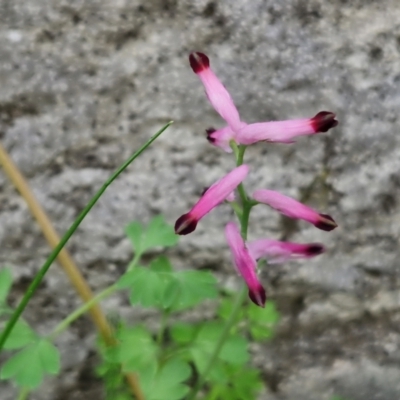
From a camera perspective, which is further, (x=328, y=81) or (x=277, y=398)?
(x=277, y=398)

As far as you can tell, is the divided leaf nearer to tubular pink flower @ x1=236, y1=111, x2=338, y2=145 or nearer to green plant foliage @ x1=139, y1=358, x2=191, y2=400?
green plant foliage @ x1=139, y1=358, x2=191, y2=400

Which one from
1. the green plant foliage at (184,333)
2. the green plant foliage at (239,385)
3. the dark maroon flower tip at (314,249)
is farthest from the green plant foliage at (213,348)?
the dark maroon flower tip at (314,249)

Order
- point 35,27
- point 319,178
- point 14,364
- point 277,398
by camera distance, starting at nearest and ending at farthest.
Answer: point 14,364, point 35,27, point 319,178, point 277,398

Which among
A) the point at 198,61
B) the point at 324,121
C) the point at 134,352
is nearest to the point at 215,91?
the point at 198,61

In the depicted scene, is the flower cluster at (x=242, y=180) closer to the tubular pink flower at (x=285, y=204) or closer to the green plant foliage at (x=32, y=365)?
the tubular pink flower at (x=285, y=204)

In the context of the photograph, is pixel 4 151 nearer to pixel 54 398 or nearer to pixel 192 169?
pixel 192 169

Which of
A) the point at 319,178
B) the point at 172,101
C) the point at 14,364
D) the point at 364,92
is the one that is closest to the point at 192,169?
the point at 172,101
